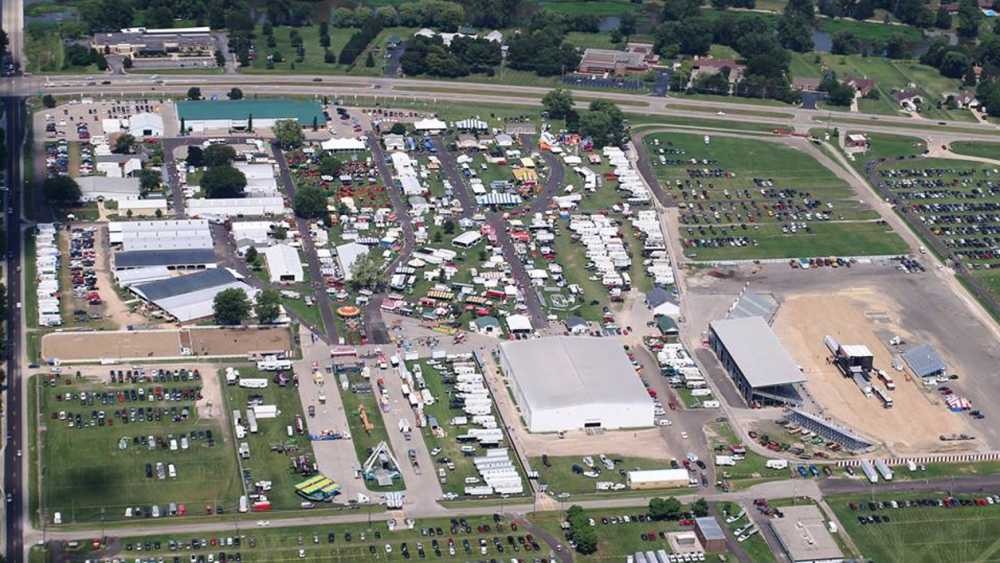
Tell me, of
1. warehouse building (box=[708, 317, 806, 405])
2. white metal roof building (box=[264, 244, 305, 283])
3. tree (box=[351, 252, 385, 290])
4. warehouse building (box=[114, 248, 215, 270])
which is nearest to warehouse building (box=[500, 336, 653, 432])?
warehouse building (box=[708, 317, 806, 405])

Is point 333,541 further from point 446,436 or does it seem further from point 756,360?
point 756,360

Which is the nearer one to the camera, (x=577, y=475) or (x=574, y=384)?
(x=577, y=475)

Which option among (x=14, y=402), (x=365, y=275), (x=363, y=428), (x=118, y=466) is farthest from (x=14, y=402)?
(x=365, y=275)

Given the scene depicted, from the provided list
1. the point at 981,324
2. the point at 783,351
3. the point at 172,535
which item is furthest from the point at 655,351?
the point at 172,535

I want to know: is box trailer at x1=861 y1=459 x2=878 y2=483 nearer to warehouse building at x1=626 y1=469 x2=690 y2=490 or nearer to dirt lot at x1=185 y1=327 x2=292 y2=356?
warehouse building at x1=626 y1=469 x2=690 y2=490

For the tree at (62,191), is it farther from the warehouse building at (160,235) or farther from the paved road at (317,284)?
the paved road at (317,284)

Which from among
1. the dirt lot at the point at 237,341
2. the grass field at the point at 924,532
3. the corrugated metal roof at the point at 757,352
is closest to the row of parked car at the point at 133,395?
the dirt lot at the point at 237,341
